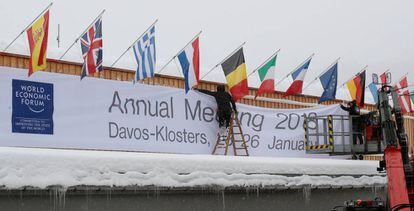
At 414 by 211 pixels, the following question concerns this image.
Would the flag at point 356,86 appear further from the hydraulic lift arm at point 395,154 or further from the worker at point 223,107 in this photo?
the hydraulic lift arm at point 395,154

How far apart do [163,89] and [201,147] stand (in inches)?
64.4

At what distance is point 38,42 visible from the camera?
10742 mm

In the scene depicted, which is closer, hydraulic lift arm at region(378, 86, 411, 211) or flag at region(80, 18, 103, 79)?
hydraulic lift arm at region(378, 86, 411, 211)

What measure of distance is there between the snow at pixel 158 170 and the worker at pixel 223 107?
3.10 metres

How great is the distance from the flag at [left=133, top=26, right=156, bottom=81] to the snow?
10.8 feet

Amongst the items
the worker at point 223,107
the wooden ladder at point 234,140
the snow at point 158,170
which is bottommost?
the snow at point 158,170

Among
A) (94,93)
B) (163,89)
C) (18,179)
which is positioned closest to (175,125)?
(163,89)

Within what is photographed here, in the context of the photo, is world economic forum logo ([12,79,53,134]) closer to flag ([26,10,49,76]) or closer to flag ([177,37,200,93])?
flag ([26,10,49,76])

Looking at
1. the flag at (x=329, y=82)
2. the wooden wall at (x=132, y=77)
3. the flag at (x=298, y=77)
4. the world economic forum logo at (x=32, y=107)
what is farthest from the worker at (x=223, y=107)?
the world economic forum logo at (x=32, y=107)

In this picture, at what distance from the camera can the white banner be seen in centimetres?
1066

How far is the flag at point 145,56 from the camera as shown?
1240cm

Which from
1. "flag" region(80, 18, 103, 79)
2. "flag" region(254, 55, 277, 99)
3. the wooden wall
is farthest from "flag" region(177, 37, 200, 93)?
"flag" region(254, 55, 277, 99)

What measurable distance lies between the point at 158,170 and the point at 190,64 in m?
4.84

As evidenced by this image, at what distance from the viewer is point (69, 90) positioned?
452 inches
